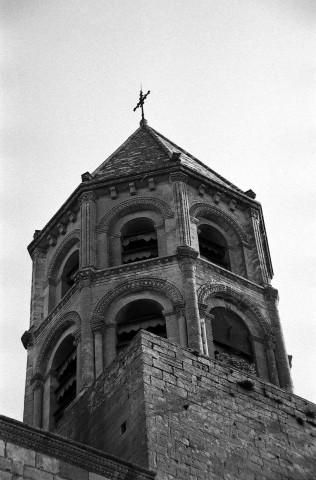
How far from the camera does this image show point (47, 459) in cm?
1612

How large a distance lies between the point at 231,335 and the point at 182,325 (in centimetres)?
153

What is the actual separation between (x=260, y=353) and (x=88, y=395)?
224 inches

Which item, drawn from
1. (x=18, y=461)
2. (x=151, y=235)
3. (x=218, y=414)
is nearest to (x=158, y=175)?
(x=151, y=235)

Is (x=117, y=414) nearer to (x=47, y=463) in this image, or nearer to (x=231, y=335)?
(x=47, y=463)

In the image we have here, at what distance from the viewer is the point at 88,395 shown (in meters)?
22.0

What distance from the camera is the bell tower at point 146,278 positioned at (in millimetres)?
25938

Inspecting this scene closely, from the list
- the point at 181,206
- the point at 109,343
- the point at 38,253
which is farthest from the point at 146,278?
the point at 38,253

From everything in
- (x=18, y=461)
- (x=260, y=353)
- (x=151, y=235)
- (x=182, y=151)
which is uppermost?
(x=182, y=151)

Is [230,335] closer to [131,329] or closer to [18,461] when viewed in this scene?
[131,329]

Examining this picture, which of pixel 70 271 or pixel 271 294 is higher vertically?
pixel 70 271

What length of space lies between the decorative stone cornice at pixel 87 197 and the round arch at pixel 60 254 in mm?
775

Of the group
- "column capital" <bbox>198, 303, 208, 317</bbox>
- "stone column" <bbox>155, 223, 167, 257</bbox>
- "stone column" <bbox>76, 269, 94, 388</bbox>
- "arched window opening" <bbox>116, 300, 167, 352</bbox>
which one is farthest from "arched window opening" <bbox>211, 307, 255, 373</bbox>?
"stone column" <bbox>76, 269, 94, 388</bbox>

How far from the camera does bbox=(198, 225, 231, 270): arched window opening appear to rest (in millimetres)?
28931

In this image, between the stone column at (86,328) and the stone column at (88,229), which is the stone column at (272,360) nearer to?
the stone column at (86,328)
